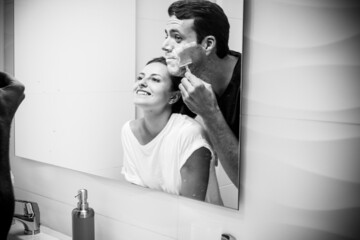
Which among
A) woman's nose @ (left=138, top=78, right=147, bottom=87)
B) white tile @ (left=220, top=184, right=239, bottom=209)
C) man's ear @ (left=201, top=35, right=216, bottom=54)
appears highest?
man's ear @ (left=201, top=35, right=216, bottom=54)

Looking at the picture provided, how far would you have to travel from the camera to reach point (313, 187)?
85 cm

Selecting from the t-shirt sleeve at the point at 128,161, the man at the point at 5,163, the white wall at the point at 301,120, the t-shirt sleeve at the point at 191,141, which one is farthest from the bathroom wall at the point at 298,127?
the man at the point at 5,163

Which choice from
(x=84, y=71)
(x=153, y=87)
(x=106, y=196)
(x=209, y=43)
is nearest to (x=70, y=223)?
(x=106, y=196)

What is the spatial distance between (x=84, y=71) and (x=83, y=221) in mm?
535

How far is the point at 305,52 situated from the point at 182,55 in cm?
33

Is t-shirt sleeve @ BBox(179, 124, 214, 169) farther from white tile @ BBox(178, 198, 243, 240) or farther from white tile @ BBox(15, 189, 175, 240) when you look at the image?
white tile @ BBox(15, 189, 175, 240)

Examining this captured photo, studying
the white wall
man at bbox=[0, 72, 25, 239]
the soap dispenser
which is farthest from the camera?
the soap dispenser

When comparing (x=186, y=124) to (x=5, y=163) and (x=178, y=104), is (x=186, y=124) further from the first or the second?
(x=5, y=163)

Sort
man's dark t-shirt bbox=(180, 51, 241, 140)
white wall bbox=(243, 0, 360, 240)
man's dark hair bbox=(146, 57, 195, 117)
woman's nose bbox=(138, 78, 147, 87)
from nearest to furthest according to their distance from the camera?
white wall bbox=(243, 0, 360, 240) < man's dark t-shirt bbox=(180, 51, 241, 140) < man's dark hair bbox=(146, 57, 195, 117) < woman's nose bbox=(138, 78, 147, 87)

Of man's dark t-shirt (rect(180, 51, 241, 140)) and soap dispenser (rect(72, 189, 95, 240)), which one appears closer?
man's dark t-shirt (rect(180, 51, 241, 140))

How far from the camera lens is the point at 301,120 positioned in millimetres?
855

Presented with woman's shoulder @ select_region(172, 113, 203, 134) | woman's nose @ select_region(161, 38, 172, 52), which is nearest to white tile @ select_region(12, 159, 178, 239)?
woman's shoulder @ select_region(172, 113, 203, 134)

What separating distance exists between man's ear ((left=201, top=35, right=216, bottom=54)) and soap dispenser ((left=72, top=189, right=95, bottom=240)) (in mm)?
652

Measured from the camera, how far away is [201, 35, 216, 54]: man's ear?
96 centimetres
